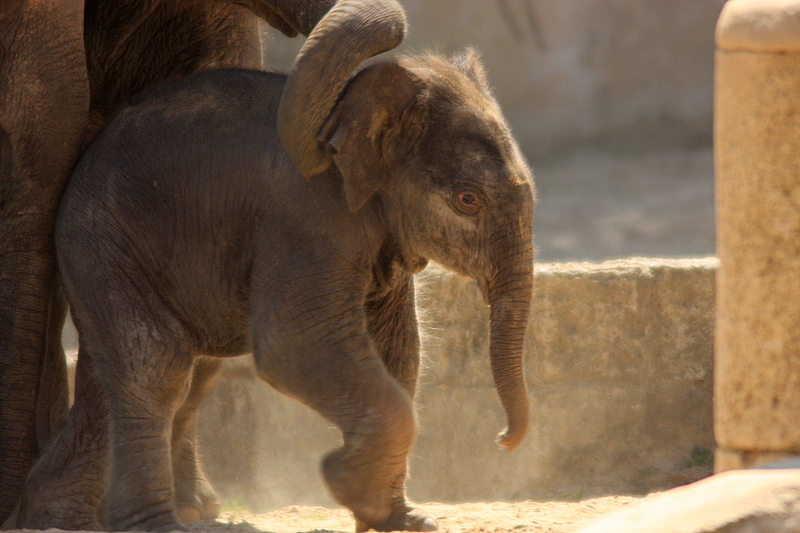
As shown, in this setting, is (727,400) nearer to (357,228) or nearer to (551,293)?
(357,228)

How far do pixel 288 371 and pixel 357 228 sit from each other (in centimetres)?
49

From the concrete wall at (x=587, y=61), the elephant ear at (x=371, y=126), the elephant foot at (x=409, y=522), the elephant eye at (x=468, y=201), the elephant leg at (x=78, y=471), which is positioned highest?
the concrete wall at (x=587, y=61)

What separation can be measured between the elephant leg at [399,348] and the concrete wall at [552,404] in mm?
1410

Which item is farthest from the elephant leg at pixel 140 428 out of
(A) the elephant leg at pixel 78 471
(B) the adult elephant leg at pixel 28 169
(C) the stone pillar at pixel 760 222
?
(C) the stone pillar at pixel 760 222

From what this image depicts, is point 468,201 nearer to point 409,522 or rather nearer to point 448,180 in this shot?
point 448,180

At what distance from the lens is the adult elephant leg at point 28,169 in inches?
153

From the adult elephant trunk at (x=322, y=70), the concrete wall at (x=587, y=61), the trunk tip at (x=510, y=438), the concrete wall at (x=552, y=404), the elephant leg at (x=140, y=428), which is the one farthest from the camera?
the concrete wall at (x=587, y=61)

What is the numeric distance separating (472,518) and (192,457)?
1.18 m

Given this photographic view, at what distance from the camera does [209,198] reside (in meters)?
3.71

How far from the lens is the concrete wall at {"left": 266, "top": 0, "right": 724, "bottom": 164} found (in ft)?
38.2

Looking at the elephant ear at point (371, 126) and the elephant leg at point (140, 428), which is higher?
the elephant ear at point (371, 126)

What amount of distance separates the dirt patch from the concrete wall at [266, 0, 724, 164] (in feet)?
24.6

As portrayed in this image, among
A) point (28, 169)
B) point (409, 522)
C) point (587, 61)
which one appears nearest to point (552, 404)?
point (409, 522)

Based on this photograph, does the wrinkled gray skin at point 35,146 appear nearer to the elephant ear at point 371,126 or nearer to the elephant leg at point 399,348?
the elephant ear at point 371,126
